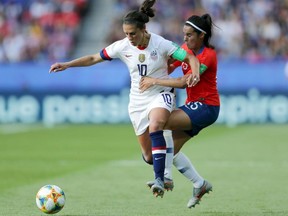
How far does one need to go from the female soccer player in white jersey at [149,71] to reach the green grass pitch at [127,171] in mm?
677

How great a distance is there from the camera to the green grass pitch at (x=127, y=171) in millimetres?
8906

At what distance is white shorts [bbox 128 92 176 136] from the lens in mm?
8836

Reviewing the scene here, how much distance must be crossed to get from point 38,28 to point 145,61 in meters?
17.1

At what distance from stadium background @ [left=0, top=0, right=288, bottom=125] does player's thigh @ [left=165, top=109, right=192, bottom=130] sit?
41.5 feet

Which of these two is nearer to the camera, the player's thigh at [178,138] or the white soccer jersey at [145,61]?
the white soccer jersey at [145,61]

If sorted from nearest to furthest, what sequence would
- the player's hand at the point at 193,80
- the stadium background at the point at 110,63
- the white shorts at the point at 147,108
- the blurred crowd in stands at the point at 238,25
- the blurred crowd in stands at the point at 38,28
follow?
the player's hand at the point at 193,80 < the white shorts at the point at 147,108 < the stadium background at the point at 110,63 < the blurred crowd in stands at the point at 238,25 < the blurred crowd in stands at the point at 38,28

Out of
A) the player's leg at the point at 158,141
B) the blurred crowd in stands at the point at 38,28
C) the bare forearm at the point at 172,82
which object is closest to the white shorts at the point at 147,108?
the player's leg at the point at 158,141

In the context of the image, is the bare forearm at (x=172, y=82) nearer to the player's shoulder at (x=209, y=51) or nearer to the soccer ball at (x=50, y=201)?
the player's shoulder at (x=209, y=51)

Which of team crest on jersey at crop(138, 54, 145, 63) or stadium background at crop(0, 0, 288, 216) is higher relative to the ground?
team crest on jersey at crop(138, 54, 145, 63)

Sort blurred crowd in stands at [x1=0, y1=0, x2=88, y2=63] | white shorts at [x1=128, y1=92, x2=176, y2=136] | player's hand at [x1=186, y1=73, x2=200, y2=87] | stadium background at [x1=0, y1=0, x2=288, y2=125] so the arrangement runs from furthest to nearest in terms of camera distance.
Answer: blurred crowd in stands at [x1=0, y1=0, x2=88, y2=63], stadium background at [x1=0, y1=0, x2=288, y2=125], white shorts at [x1=128, y1=92, x2=176, y2=136], player's hand at [x1=186, y1=73, x2=200, y2=87]

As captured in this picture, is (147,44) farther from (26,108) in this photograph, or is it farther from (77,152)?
(26,108)

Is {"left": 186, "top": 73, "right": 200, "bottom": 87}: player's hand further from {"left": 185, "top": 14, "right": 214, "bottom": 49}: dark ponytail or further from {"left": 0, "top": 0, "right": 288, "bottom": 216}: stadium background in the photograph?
A: {"left": 0, "top": 0, "right": 288, "bottom": 216}: stadium background

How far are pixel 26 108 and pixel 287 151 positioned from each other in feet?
31.6

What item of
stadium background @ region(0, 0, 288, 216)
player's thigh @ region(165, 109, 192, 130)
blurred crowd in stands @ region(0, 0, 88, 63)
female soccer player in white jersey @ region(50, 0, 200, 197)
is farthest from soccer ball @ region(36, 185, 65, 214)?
blurred crowd in stands @ region(0, 0, 88, 63)
